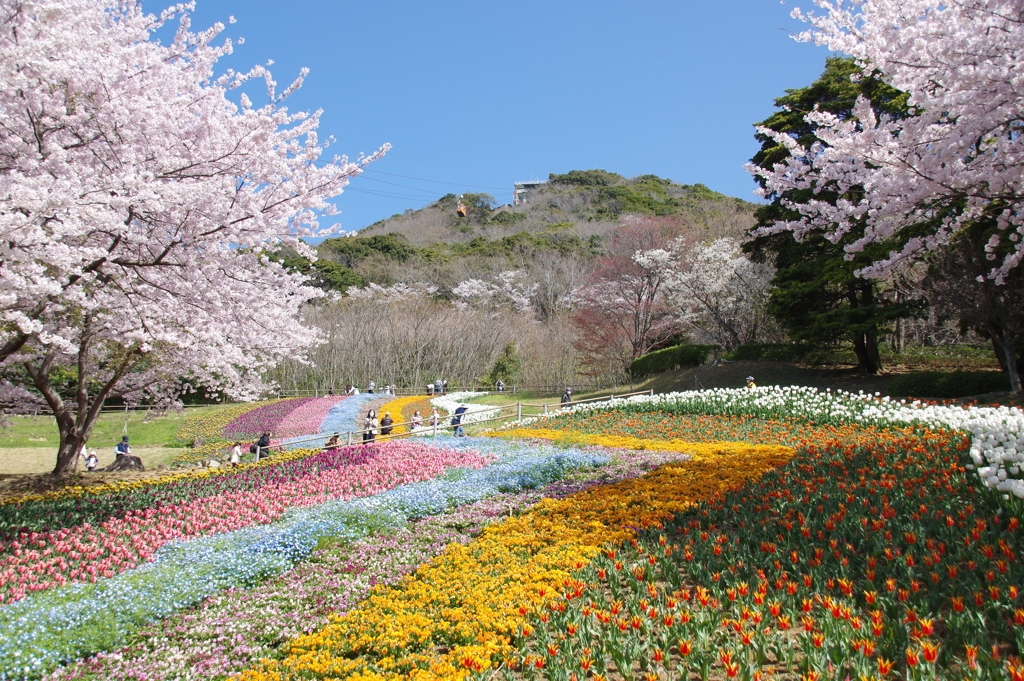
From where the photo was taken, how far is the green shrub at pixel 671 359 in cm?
2691

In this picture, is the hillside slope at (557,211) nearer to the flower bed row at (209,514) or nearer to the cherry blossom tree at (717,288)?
the cherry blossom tree at (717,288)

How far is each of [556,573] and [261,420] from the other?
84.9ft

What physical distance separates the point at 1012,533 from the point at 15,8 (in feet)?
30.8

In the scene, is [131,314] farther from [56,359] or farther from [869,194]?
[869,194]

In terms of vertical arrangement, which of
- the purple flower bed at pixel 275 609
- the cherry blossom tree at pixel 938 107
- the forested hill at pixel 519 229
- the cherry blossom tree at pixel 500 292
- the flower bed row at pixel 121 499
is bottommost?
the purple flower bed at pixel 275 609

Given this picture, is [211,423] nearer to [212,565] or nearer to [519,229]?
[212,565]

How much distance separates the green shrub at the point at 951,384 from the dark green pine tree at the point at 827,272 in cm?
258

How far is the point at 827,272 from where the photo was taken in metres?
19.5

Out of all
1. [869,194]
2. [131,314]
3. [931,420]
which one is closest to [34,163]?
[131,314]

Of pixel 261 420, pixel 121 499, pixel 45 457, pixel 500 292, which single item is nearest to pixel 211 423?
pixel 261 420

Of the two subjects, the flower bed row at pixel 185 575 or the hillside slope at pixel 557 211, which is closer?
the flower bed row at pixel 185 575

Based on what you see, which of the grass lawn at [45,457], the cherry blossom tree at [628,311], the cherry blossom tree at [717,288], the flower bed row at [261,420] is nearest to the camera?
the grass lawn at [45,457]

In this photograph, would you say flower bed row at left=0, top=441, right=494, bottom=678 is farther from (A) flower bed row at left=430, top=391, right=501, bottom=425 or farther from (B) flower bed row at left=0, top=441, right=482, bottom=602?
(A) flower bed row at left=430, top=391, right=501, bottom=425

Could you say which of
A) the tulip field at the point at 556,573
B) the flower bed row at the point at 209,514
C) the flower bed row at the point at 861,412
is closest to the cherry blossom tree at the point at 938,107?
the flower bed row at the point at 861,412
